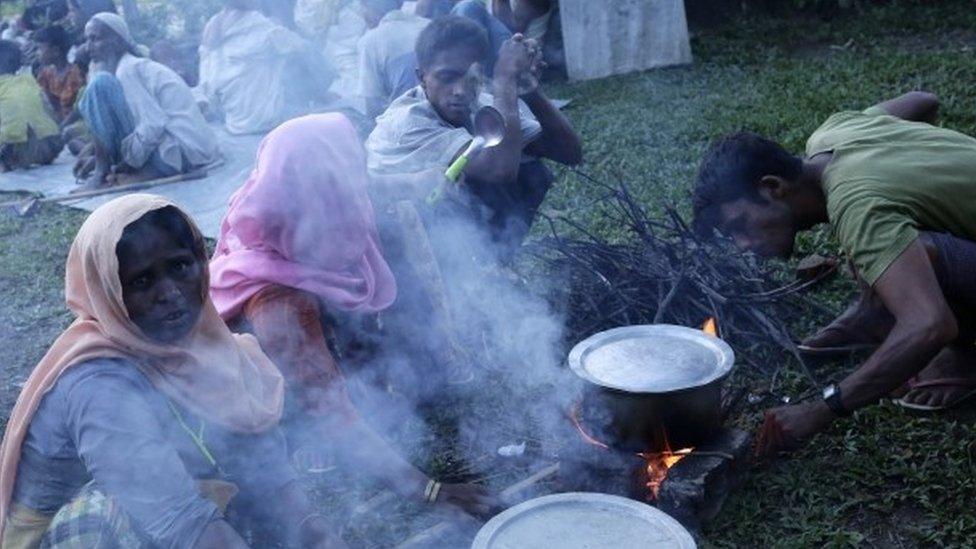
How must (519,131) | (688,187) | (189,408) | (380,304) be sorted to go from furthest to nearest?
1. (688,187)
2. (519,131)
3. (380,304)
4. (189,408)

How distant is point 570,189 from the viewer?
23.7 ft

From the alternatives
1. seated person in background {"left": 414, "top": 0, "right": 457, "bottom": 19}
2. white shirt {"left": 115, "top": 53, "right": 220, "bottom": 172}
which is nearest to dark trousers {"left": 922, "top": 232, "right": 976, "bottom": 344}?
seated person in background {"left": 414, "top": 0, "right": 457, "bottom": 19}

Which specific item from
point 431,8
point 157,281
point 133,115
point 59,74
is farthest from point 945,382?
point 59,74

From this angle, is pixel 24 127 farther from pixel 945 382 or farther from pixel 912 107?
pixel 945 382

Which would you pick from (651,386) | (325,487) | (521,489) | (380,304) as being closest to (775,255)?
(651,386)

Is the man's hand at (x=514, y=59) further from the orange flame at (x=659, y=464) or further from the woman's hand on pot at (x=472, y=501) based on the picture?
the woman's hand on pot at (x=472, y=501)

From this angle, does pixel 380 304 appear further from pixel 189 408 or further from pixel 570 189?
pixel 570 189

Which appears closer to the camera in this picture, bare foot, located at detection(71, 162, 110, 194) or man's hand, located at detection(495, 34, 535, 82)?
man's hand, located at detection(495, 34, 535, 82)

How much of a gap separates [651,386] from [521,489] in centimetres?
72

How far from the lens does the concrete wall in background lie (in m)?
10.6

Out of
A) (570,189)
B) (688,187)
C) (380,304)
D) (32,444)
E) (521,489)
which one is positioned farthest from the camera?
(570,189)

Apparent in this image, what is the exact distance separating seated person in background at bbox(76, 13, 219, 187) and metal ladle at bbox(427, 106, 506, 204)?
5.94m

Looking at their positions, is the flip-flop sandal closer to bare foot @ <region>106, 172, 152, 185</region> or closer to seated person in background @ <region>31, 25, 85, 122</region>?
bare foot @ <region>106, 172, 152, 185</region>

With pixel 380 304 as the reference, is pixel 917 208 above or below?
above
